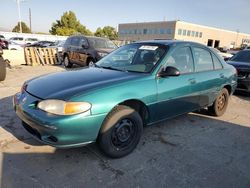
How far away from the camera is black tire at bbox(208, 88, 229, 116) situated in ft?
16.9

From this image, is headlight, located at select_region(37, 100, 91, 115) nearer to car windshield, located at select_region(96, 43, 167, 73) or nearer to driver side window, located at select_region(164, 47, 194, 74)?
car windshield, located at select_region(96, 43, 167, 73)

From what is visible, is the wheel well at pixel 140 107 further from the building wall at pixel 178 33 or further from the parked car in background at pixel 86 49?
the building wall at pixel 178 33

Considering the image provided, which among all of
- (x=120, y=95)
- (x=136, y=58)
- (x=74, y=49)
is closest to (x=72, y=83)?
(x=120, y=95)

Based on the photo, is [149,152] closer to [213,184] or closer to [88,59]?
[213,184]

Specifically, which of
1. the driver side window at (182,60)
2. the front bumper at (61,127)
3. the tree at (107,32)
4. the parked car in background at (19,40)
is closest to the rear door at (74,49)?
the driver side window at (182,60)

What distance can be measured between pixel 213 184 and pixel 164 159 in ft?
2.41

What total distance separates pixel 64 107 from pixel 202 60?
9.81 ft

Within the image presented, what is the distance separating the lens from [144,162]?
10.6 feet

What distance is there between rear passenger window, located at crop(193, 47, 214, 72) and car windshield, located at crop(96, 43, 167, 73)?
0.82 meters

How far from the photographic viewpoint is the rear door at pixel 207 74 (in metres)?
4.41

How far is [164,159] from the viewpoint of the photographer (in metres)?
3.36

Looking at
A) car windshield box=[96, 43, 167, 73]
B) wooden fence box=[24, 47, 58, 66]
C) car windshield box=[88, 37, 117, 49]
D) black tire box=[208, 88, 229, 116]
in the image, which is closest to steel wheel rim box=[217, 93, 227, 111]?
black tire box=[208, 88, 229, 116]

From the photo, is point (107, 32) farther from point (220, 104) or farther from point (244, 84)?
point (220, 104)

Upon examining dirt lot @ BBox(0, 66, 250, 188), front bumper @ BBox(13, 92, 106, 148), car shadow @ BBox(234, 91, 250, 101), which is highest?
front bumper @ BBox(13, 92, 106, 148)
